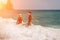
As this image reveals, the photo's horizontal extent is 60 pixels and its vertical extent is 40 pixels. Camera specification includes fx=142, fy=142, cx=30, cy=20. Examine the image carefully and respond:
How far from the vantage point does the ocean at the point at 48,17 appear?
1.14 meters

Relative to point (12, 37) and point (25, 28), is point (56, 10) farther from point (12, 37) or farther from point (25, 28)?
point (12, 37)

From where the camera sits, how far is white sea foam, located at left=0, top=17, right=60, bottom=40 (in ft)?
3.52

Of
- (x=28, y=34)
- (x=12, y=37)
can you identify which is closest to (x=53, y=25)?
(x=28, y=34)

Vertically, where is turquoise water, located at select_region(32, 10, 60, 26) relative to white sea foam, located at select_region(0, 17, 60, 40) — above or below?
above

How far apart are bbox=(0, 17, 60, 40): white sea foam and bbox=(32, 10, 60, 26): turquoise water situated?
45 millimetres

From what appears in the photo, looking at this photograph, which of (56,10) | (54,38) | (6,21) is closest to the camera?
(54,38)

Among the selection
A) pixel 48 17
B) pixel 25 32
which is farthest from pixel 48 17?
pixel 25 32

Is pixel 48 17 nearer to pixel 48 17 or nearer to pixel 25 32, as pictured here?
pixel 48 17

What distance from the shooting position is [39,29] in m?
1.16

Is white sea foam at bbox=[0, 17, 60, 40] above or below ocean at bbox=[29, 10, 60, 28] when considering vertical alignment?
below

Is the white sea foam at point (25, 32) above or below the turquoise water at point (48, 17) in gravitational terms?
below

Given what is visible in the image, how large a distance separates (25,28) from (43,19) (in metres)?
0.17

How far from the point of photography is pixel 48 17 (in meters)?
1.17

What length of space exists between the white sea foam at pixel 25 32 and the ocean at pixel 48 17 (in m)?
0.04
